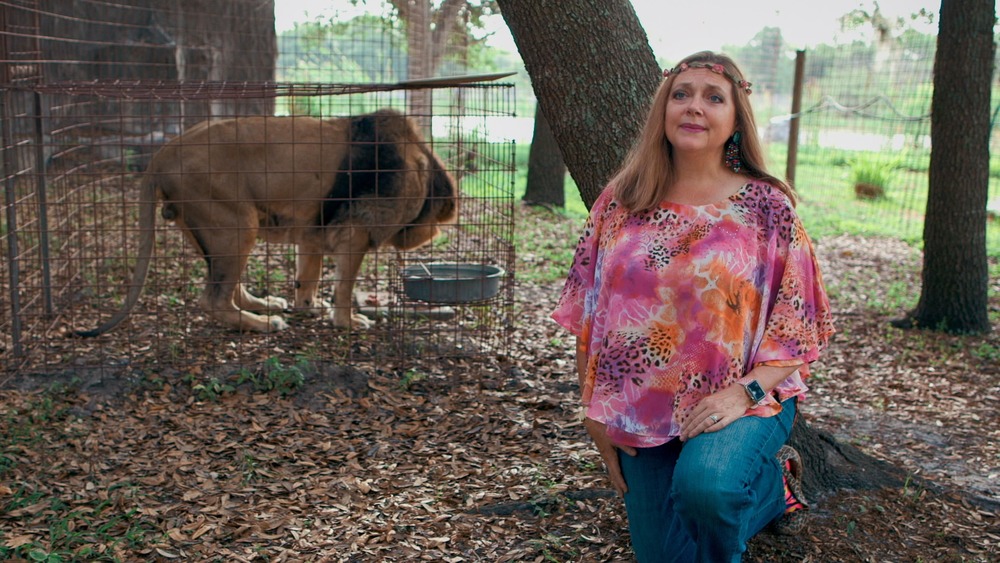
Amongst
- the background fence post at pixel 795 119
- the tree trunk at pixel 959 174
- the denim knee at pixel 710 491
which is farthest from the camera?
the background fence post at pixel 795 119

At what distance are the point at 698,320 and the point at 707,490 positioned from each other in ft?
1.69

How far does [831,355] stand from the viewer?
6.50 meters

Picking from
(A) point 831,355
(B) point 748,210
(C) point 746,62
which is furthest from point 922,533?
(C) point 746,62

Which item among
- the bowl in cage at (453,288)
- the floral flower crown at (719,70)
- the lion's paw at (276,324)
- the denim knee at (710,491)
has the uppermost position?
the floral flower crown at (719,70)

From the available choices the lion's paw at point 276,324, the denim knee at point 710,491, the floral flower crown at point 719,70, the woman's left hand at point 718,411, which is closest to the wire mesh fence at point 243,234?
the lion's paw at point 276,324

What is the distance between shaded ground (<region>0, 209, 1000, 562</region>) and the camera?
3.74m

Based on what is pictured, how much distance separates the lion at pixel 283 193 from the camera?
613 cm

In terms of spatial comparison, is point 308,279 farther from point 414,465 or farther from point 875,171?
point 875,171

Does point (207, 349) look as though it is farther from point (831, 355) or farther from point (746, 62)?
point (746, 62)

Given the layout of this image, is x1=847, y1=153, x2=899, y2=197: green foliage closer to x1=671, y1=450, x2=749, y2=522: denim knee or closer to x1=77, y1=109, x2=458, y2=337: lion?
x1=77, y1=109, x2=458, y2=337: lion

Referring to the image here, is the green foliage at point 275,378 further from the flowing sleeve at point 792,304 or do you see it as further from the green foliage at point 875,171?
the green foliage at point 875,171

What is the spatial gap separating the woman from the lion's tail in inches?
155

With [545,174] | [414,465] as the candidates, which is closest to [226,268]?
[414,465]

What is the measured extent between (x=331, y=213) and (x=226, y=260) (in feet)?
2.69
